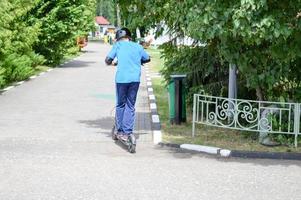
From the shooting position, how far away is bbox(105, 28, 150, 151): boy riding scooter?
8.90m

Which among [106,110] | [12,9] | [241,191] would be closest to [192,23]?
[241,191]

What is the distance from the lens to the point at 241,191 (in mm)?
6590

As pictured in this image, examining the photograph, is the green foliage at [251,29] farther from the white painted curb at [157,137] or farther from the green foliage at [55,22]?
the green foliage at [55,22]

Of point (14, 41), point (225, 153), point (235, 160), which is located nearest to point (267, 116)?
point (225, 153)

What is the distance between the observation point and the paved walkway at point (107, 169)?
21.3ft

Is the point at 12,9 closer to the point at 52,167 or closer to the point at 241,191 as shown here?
the point at 52,167

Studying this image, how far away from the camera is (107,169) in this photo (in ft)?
25.0

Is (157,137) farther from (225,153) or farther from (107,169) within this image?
(107,169)

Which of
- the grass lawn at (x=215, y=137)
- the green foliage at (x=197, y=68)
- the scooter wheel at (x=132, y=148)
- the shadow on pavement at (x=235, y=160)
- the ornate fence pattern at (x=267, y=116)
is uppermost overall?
the green foliage at (x=197, y=68)

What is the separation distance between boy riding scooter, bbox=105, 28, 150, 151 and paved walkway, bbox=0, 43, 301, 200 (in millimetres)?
518

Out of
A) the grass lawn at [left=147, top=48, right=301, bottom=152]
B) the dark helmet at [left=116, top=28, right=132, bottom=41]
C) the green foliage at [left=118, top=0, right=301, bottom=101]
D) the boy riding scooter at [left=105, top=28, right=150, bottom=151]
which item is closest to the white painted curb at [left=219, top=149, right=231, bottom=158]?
the grass lawn at [left=147, top=48, right=301, bottom=152]

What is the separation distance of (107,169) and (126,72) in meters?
1.89

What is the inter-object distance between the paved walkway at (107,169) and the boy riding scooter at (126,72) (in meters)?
0.52

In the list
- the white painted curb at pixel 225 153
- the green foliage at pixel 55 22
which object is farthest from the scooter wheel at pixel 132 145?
the green foliage at pixel 55 22
